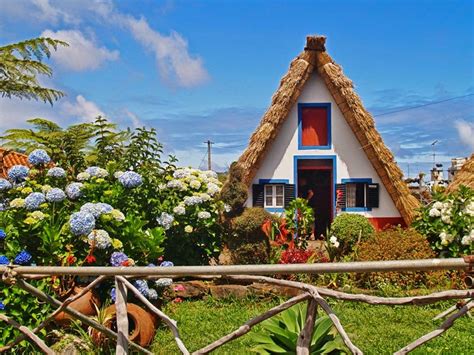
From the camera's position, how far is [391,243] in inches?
326

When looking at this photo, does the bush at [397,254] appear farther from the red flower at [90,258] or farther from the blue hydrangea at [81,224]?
the blue hydrangea at [81,224]

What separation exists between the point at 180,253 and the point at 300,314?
3382 millimetres

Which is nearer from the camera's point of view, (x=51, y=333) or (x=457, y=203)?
(x=51, y=333)

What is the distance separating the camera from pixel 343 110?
11.3 meters

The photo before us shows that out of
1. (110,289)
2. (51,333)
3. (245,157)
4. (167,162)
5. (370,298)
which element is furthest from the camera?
(245,157)

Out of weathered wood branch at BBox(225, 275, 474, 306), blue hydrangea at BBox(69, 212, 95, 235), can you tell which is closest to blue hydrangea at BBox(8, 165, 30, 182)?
blue hydrangea at BBox(69, 212, 95, 235)

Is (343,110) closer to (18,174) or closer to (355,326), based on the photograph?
(355,326)

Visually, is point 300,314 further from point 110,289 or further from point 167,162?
point 167,162

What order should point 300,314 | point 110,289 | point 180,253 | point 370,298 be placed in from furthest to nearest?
point 180,253
point 110,289
point 300,314
point 370,298

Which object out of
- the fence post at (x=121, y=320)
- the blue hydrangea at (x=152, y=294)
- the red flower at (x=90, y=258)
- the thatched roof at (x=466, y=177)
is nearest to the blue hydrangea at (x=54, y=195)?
the red flower at (x=90, y=258)

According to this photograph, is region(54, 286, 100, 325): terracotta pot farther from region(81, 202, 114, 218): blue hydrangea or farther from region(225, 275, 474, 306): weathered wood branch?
region(225, 275, 474, 306): weathered wood branch

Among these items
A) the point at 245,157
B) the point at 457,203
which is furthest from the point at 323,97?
the point at 457,203

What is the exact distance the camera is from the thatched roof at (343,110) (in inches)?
432

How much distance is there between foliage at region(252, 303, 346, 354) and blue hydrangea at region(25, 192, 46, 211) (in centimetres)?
278
